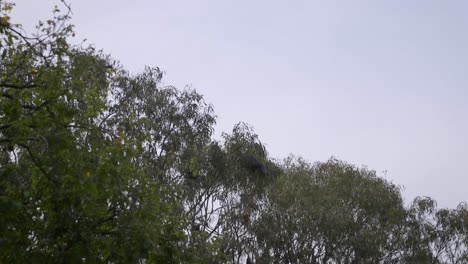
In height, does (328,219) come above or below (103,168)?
above

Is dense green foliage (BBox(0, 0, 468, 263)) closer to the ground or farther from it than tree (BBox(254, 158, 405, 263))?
closer to the ground

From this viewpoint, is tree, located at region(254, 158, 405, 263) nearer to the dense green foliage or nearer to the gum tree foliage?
the dense green foliage

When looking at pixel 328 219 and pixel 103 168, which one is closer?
pixel 103 168

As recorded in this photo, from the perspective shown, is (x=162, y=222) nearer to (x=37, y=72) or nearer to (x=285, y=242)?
(x=37, y=72)

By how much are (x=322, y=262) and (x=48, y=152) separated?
24.7 meters

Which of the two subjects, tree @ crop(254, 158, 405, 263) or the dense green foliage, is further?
tree @ crop(254, 158, 405, 263)

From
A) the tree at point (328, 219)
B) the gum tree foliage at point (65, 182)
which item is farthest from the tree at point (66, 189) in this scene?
the tree at point (328, 219)

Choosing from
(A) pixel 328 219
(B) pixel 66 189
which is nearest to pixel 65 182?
(B) pixel 66 189

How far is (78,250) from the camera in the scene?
7.80 m

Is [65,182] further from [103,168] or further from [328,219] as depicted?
[328,219]

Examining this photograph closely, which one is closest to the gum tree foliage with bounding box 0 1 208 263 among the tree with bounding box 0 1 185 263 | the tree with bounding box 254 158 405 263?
the tree with bounding box 0 1 185 263

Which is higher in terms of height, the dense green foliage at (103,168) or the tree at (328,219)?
the tree at (328,219)

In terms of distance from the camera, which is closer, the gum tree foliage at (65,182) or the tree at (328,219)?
the gum tree foliage at (65,182)

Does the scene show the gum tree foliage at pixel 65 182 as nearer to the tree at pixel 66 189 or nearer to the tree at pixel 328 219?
the tree at pixel 66 189
